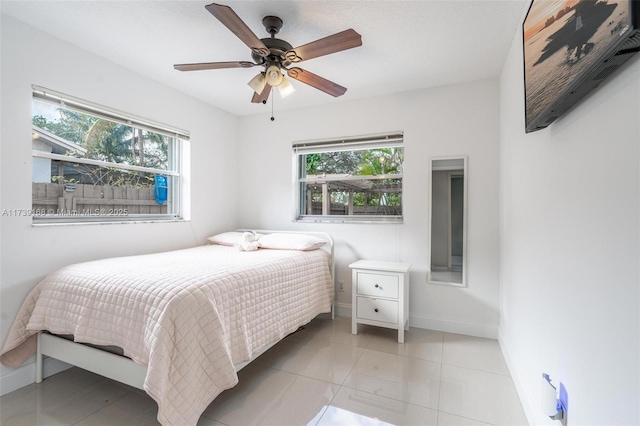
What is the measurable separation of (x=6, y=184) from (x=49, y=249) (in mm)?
492

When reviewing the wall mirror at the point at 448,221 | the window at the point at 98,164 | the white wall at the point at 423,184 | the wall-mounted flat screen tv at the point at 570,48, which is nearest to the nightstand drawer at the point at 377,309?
the white wall at the point at 423,184

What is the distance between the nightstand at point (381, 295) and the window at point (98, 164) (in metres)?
2.07

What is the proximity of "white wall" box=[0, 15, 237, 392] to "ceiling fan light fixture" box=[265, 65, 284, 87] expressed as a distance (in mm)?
1494

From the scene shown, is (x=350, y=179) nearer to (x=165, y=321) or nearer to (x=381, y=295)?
(x=381, y=295)

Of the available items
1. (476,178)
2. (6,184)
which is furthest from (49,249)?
(476,178)

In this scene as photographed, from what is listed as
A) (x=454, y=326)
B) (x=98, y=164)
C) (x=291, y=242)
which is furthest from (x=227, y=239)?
(x=454, y=326)

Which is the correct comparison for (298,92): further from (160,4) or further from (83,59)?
(83,59)

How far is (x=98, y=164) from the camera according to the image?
253cm

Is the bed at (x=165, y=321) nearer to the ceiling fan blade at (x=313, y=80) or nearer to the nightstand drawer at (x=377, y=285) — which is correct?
the nightstand drawer at (x=377, y=285)

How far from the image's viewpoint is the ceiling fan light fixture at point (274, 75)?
194 centimetres

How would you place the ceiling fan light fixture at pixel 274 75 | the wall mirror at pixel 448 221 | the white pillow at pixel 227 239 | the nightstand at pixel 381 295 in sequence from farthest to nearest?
the white pillow at pixel 227 239
the wall mirror at pixel 448 221
the nightstand at pixel 381 295
the ceiling fan light fixture at pixel 274 75

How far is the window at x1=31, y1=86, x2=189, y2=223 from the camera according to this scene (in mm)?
2197

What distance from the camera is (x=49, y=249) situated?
6.99 ft

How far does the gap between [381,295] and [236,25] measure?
2.30m
